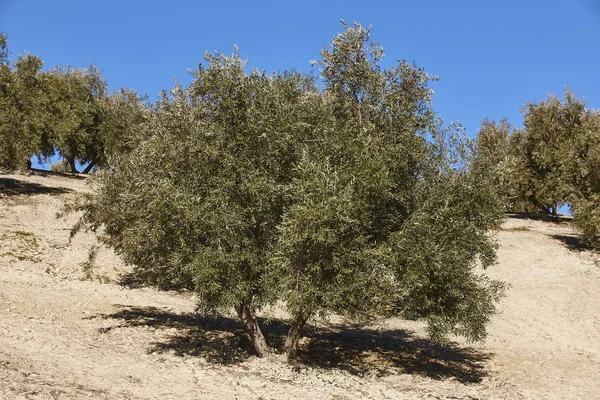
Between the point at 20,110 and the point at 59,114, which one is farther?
the point at 59,114

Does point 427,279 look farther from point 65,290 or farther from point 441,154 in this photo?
point 65,290

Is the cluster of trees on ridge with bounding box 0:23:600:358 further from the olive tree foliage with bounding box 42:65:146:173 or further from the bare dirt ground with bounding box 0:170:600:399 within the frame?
the olive tree foliage with bounding box 42:65:146:173

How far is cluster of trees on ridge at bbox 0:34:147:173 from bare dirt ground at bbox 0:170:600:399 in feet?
26.4

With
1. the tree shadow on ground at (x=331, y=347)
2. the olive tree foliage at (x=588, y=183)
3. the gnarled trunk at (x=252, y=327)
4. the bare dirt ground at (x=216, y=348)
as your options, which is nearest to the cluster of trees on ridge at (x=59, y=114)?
the bare dirt ground at (x=216, y=348)

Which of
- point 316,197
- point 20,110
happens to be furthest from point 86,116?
point 316,197

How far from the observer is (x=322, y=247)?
1591 cm

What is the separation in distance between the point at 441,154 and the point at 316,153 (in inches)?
196

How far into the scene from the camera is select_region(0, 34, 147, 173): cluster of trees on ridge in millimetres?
41938

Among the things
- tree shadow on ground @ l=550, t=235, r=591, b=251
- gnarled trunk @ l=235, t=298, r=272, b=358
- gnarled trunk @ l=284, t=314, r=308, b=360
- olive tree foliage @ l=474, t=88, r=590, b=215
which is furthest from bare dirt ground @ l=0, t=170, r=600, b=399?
olive tree foliage @ l=474, t=88, r=590, b=215

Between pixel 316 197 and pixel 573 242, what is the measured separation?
3912cm

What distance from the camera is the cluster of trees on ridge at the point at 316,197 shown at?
1617cm

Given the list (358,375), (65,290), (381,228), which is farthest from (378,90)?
(65,290)

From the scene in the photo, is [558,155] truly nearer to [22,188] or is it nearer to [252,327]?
[252,327]

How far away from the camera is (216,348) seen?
20.8 metres
